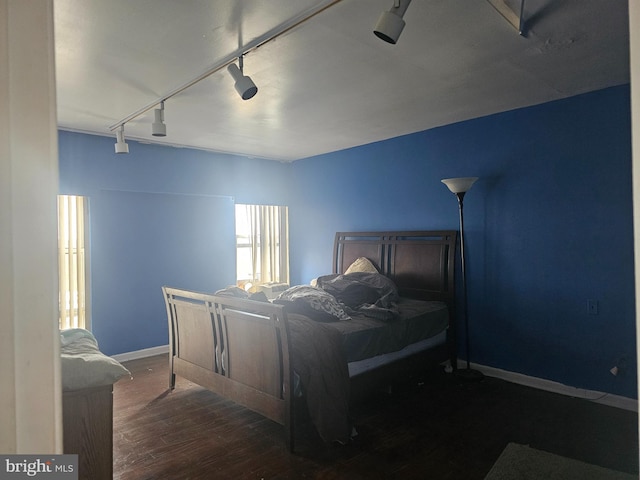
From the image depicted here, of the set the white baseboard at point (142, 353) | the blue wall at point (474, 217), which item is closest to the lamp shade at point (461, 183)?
the blue wall at point (474, 217)

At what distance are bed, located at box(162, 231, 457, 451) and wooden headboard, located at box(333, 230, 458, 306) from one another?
0.04ft

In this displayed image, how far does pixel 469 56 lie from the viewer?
275 centimetres

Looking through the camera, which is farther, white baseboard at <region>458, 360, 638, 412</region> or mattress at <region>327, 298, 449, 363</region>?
white baseboard at <region>458, 360, 638, 412</region>

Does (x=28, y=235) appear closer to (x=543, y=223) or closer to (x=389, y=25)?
(x=389, y=25)

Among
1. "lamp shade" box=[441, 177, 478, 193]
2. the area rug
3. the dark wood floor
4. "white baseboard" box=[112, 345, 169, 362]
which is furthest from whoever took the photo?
"white baseboard" box=[112, 345, 169, 362]

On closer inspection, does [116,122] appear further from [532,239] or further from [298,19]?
[532,239]

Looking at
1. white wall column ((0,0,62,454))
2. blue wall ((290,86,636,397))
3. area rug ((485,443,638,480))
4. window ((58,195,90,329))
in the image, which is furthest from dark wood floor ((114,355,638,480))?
white wall column ((0,0,62,454))

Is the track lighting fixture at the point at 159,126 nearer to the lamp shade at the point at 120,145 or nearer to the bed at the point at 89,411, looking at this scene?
the lamp shade at the point at 120,145

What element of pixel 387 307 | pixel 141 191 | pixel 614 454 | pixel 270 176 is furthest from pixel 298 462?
pixel 270 176

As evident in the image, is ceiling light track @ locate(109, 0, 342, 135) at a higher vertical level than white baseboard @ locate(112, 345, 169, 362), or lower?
higher

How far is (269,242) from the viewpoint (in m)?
6.45

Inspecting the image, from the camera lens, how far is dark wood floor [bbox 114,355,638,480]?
2555 millimetres

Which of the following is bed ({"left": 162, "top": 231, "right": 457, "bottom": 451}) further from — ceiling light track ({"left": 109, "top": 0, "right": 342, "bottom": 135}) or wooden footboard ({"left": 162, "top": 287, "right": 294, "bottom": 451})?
ceiling light track ({"left": 109, "top": 0, "right": 342, "bottom": 135})

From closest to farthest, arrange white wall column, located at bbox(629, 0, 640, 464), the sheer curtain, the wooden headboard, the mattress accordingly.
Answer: white wall column, located at bbox(629, 0, 640, 464), the mattress, the wooden headboard, the sheer curtain
